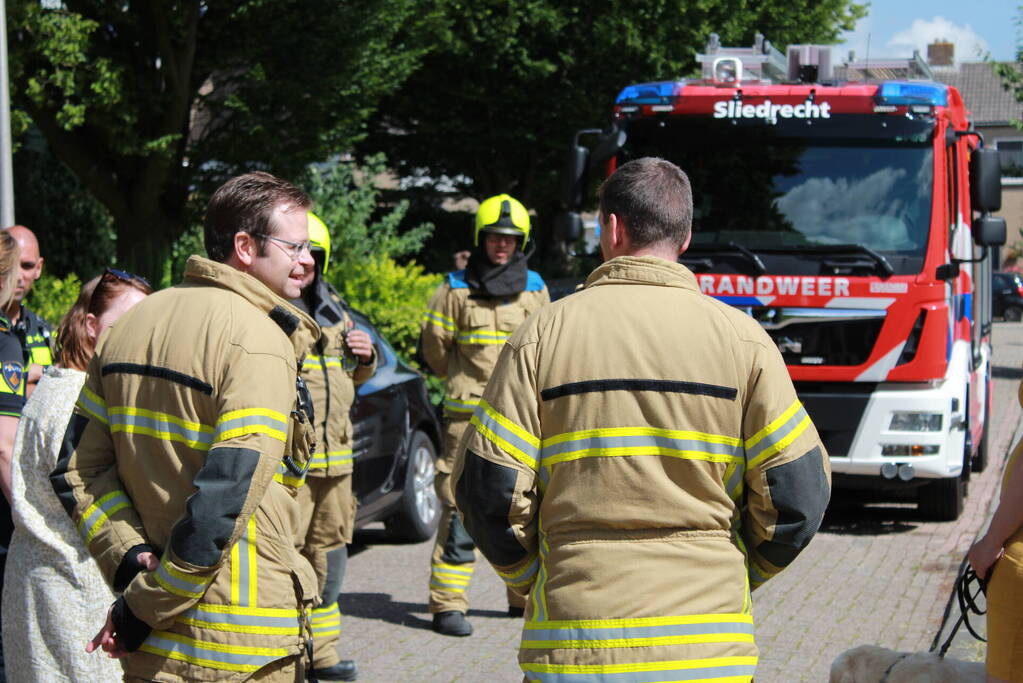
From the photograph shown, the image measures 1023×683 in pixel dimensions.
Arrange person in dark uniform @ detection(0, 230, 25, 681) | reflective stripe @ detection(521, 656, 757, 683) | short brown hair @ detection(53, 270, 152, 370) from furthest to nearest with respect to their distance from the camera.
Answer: person in dark uniform @ detection(0, 230, 25, 681)
short brown hair @ detection(53, 270, 152, 370)
reflective stripe @ detection(521, 656, 757, 683)

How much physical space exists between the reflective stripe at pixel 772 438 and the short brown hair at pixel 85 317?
2038 millimetres

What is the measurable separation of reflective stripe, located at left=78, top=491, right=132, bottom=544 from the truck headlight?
6214 mm

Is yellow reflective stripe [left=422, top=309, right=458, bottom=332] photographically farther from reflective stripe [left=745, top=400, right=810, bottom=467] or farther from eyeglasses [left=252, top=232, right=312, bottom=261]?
reflective stripe [left=745, top=400, right=810, bottom=467]

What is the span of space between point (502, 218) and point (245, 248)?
331cm

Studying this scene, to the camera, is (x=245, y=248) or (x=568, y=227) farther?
(x=568, y=227)

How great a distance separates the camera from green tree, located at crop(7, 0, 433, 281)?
12.6 m

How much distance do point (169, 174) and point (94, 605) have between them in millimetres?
12007

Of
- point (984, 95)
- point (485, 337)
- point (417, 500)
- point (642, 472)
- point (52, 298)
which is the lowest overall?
point (984, 95)

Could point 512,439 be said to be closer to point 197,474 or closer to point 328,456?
point 197,474

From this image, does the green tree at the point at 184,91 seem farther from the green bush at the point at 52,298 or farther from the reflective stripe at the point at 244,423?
the reflective stripe at the point at 244,423

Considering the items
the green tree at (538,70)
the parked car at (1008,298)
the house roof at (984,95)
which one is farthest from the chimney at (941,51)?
the green tree at (538,70)

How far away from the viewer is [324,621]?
5.29m

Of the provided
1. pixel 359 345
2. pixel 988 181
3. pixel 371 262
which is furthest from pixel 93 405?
pixel 371 262

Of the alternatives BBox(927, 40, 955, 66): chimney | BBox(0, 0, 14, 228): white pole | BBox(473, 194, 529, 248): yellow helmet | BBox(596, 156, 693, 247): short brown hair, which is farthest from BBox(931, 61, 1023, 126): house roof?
BBox(596, 156, 693, 247): short brown hair
